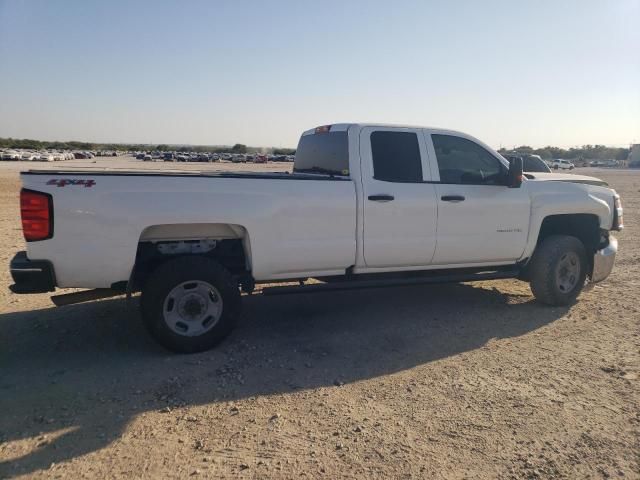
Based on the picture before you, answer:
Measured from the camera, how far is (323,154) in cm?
576

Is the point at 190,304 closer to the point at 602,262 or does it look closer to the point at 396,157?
the point at 396,157

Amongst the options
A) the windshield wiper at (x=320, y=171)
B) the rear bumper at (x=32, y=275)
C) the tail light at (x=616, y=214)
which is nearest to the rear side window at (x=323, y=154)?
the windshield wiper at (x=320, y=171)

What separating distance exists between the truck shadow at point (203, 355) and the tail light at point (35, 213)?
110cm

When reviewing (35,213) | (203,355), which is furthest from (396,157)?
(35,213)

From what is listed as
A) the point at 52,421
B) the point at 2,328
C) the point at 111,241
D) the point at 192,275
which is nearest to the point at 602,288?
the point at 192,275

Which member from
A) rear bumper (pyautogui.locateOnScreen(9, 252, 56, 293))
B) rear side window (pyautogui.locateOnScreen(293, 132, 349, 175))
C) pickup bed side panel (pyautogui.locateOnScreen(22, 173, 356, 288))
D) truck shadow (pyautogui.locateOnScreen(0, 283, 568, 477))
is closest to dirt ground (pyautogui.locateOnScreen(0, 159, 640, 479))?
truck shadow (pyautogui.locateOnScreen(0, 283, 568, 477))

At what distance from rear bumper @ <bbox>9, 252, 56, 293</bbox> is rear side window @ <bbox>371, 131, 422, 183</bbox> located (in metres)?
3.17

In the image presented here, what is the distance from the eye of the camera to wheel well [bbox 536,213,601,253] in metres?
6.37

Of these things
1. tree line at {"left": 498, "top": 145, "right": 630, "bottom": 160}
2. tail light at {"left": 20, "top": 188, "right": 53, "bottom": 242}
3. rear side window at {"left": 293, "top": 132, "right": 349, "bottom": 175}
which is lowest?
tail light at {"left": 20, "top": 188, "right": 53, "bottom": 242}

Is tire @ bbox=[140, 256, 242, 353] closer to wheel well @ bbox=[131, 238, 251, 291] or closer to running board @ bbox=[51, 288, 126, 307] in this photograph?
wheel well @ bbox=[131, 238, 251, 291]

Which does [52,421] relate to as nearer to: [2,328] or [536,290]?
[2,328]

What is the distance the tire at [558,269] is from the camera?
20.0ft

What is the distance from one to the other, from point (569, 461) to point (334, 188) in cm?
298

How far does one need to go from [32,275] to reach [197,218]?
4.56 ft
